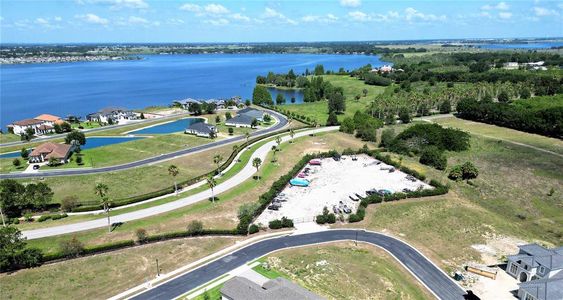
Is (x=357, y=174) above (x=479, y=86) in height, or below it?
below

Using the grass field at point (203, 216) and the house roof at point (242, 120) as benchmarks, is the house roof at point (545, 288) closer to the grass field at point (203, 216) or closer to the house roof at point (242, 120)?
the grass field at point (203, 216)

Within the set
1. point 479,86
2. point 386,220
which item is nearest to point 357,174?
point 386,220

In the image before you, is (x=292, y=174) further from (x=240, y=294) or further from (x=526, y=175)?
(x=526, y=175)

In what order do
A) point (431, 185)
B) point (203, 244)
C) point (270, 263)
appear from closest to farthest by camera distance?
point (270, 263) → point (203, 244) → point (431, 185)

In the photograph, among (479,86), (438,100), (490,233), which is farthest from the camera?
(479,86)

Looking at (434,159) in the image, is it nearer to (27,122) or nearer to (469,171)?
(469,171)

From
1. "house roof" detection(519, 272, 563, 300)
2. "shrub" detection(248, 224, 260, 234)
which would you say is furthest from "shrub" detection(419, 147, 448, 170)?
"shrub" detection(248, 224, 260, 234)

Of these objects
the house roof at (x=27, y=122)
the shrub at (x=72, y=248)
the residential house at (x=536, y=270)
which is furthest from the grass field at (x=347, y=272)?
the house roof at (x=27, y=122)

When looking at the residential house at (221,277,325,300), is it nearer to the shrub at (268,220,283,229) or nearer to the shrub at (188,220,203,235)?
the shrub at (188,220,203,235)
